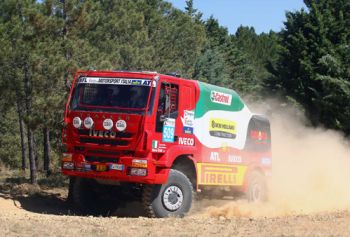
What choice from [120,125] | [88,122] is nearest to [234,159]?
[120,125]

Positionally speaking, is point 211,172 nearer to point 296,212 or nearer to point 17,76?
point 296,212

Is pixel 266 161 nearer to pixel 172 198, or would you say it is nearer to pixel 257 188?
pixel 257 188

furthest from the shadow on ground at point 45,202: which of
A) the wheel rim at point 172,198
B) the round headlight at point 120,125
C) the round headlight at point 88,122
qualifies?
the round headlight at point 120,125

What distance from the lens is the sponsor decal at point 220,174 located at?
13.8m

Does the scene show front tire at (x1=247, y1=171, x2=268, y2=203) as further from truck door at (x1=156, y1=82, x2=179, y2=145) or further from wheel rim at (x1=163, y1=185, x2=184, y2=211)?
truck door at (x1=156, y1=82, x2=179, y2=145)

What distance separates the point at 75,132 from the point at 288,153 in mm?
10147

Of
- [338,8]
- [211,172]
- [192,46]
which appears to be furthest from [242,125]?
[338,8]

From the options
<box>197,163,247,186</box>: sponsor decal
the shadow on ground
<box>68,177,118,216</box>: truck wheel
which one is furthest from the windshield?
the shadow on ground

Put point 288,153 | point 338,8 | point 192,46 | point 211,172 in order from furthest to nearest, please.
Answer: point 338,8, point 192,46, point 288,153, point 211,172

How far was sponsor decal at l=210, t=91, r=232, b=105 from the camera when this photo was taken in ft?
46.9

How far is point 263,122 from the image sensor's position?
1683cm

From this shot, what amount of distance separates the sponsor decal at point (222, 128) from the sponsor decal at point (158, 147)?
1.88 metres

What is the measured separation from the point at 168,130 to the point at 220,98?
2427 millimetres

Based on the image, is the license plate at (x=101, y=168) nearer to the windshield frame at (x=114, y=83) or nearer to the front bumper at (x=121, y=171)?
the front bumper at (x=121, y=171)
